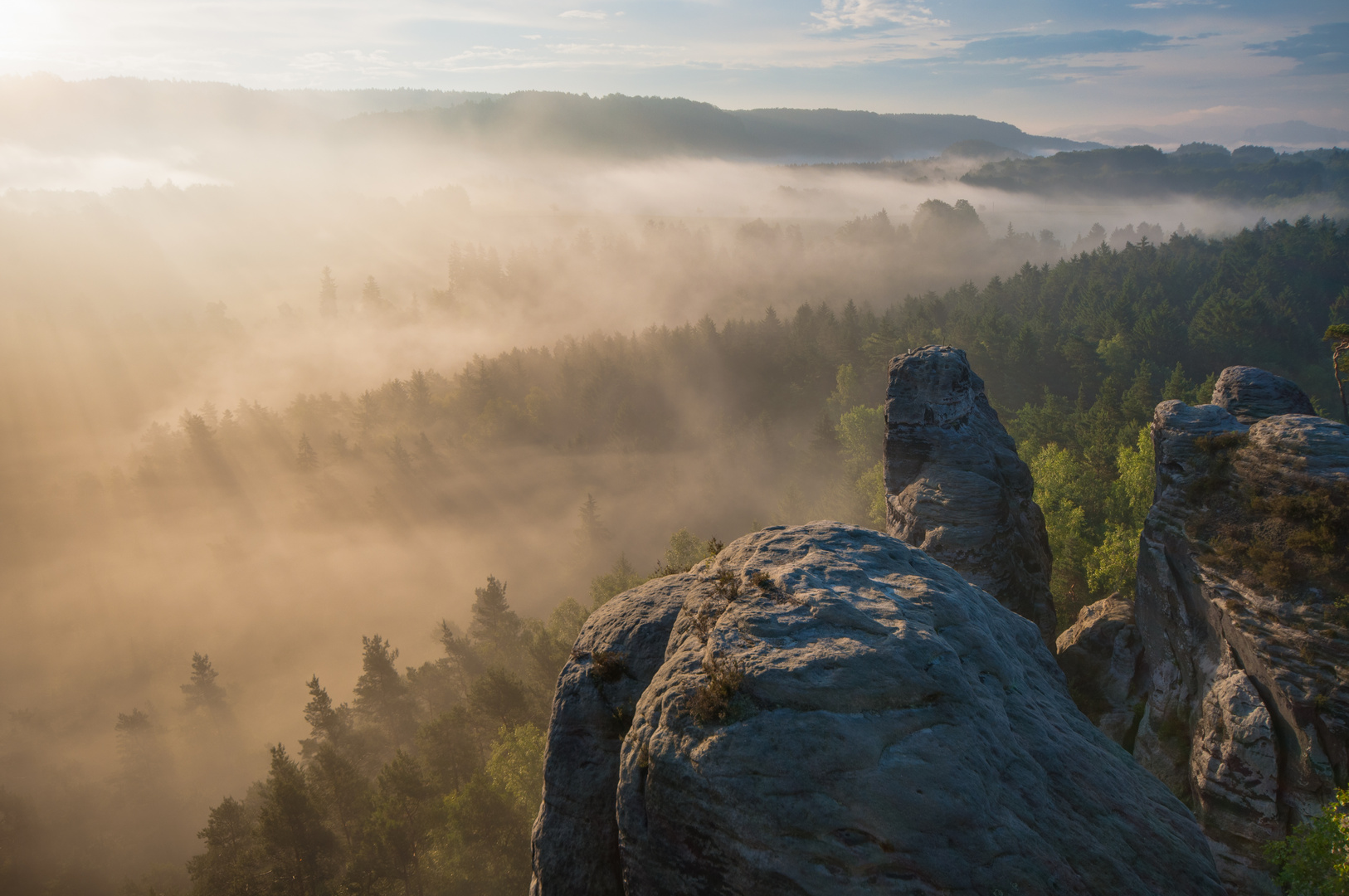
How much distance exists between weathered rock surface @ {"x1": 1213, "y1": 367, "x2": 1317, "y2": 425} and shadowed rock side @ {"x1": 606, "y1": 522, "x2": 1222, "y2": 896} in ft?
68.3

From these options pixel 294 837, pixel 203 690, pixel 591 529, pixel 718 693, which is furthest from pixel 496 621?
pixel 718 693

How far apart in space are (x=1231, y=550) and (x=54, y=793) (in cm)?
16490

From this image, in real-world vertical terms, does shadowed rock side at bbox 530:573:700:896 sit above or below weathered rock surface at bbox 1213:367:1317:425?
below

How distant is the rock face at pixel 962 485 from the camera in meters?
31.4

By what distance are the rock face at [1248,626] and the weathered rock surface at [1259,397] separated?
13.6ft

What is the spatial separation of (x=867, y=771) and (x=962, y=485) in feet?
78.1

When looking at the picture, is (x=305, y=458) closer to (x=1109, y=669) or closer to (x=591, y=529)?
(x=591, y=529)

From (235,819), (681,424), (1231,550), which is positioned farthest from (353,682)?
(1231,550)

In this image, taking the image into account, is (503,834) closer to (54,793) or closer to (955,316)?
(54,793)

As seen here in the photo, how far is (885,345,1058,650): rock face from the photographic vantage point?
31.4m

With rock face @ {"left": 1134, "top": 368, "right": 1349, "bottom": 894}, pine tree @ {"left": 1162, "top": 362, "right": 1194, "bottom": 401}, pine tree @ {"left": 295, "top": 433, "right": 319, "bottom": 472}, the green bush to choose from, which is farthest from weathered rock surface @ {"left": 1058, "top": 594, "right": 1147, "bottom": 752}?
pine tree @ {"left": 295, "top": 433, "right": 319, "bottom": 472}

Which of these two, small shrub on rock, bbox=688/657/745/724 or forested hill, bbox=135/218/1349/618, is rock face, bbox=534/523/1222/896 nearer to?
small shrub on rock, bbox=688/657/745/724

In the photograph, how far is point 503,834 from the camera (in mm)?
49000

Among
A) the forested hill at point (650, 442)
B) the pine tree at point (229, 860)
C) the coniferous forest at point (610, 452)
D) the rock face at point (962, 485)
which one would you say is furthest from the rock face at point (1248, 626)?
the pine tree at point (229, 860)
